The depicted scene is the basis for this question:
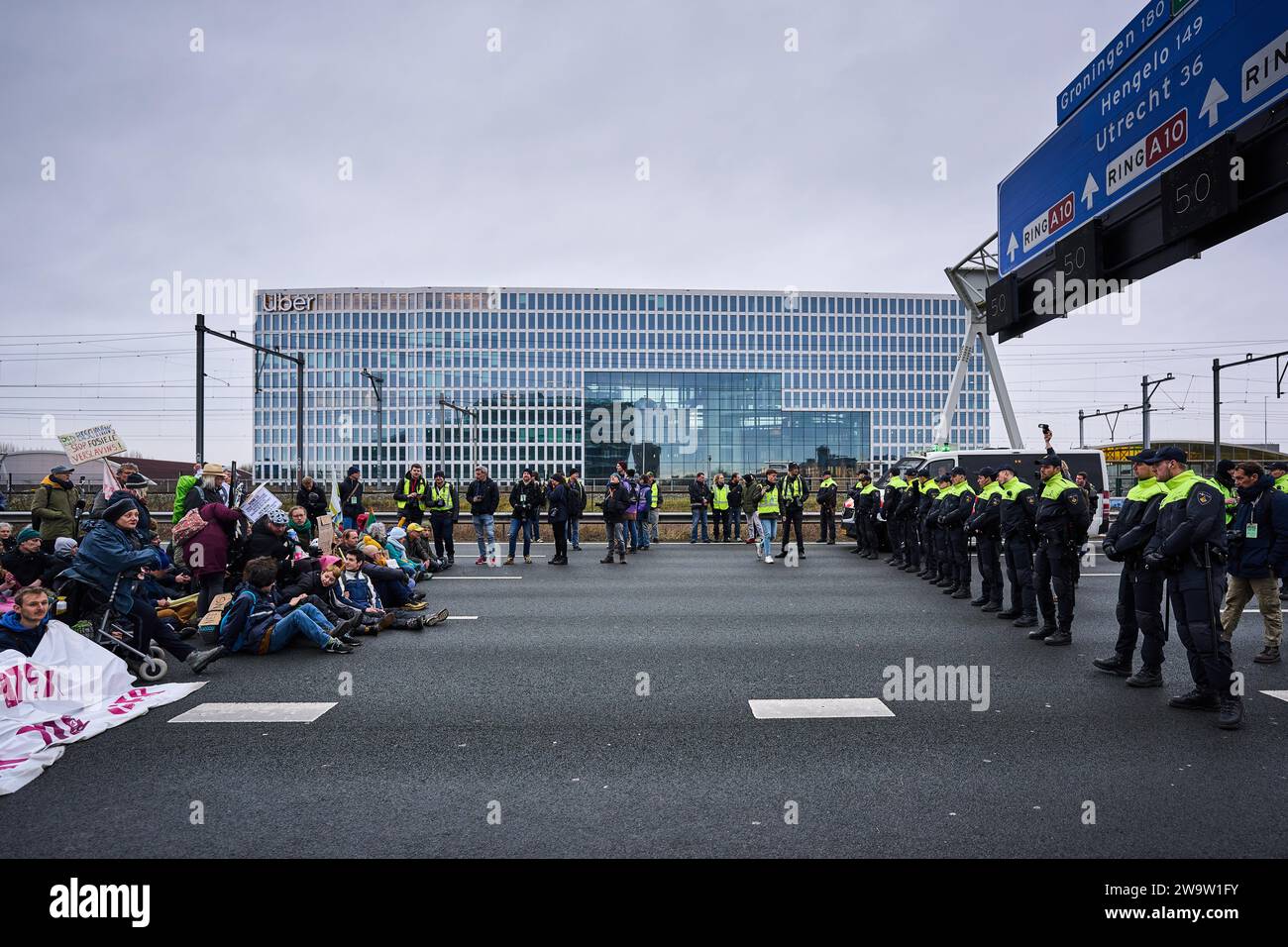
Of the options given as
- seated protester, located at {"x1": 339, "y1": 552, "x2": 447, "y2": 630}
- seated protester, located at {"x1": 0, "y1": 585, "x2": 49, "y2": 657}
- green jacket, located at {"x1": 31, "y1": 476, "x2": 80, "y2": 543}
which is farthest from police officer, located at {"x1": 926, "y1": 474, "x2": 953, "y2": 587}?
green jacket, located at {"x1": 31, "y1": 476, "x2": 80, "y2": 543}

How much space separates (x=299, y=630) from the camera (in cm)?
805

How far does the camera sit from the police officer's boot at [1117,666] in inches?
267

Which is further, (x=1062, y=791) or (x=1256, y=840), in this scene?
(x=1062, y=791)

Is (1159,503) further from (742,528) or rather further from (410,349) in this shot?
(410,349)

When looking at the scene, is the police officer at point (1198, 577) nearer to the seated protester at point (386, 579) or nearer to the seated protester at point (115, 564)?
the seated protester at point (386, 579)

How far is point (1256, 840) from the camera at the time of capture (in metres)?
3.61

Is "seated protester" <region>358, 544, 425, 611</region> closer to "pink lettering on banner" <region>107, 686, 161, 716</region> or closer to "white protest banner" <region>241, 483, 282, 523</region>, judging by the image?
"white protest banner" <region>241, 483, 282, 523</region>

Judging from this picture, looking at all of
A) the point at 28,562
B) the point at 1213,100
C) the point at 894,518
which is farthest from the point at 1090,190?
the point at 28,562

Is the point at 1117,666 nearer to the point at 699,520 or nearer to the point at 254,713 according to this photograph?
the point at 254,713

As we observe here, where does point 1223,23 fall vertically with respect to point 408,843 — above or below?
above

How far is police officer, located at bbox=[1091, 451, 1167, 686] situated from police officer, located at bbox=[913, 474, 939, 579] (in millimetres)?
5960

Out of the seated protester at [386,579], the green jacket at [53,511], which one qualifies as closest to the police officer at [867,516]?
the seated protester at [386,579]
